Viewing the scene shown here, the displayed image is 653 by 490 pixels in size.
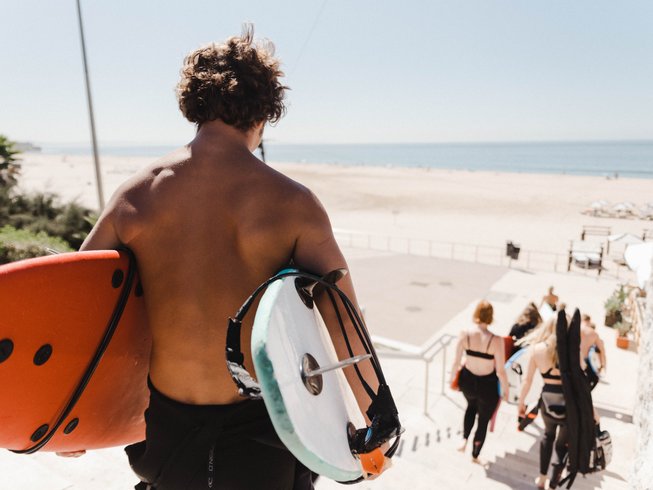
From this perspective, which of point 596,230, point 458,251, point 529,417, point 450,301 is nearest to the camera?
point 529,417

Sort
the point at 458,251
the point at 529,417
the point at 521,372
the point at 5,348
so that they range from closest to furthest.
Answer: the point at 5,348
the point at 529,417
the point at 521,372
the point at 458,251

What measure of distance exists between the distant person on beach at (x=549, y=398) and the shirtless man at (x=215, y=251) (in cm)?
Result: 331

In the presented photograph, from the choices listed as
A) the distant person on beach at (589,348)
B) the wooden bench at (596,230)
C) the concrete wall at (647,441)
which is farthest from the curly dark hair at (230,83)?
the wooden bench at (596,230)

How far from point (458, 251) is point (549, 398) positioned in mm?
16220

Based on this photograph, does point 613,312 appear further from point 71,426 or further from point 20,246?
point 20,246

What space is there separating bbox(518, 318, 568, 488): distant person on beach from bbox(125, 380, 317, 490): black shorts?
3.36 metres

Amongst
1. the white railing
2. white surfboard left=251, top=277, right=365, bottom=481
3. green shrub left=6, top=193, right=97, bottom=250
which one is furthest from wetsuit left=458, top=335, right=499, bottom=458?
the white railing

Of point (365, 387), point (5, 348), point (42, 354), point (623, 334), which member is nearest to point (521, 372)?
point (365, 387)

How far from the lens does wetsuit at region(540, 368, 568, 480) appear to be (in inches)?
162

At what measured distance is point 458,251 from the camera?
65.4 ft

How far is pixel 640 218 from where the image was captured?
26.3 meters

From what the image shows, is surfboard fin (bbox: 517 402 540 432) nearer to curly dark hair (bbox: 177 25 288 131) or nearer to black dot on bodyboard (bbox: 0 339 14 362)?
curly dark hair (bbox: 177 25 288 131)

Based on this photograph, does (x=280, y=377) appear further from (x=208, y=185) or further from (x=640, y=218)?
(x=640, y=218)

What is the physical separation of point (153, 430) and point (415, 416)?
4675 millimetres
